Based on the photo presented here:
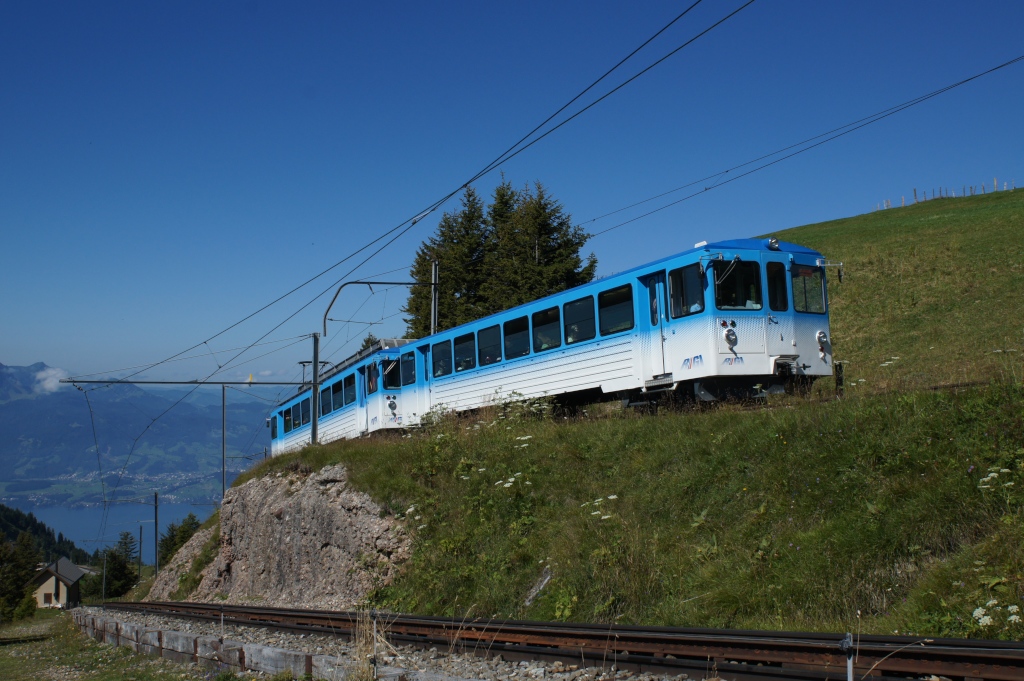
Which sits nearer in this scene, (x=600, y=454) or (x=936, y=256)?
(x=600, y=454)

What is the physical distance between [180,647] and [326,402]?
22837mm

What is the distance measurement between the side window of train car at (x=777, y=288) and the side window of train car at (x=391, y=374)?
14711mm

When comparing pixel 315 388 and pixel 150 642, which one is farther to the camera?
pixel 315 388

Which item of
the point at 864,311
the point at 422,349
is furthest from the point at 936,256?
the point at 422,349

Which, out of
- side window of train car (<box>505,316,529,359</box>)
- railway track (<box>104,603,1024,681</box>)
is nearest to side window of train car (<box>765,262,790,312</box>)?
side window of train car (<box>505,316,529,359</box>)

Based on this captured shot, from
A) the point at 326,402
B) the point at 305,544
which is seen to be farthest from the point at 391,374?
the point at 326,402

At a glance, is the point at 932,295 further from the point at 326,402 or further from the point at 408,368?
the point at 326,402

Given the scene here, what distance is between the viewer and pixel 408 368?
2866 cm

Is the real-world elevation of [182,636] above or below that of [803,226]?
below

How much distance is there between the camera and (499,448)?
59.5 feet

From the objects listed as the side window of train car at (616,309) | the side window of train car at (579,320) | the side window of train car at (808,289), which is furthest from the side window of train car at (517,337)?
the side window of train car at (808,289)

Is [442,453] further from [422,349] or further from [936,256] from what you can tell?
[936,256]

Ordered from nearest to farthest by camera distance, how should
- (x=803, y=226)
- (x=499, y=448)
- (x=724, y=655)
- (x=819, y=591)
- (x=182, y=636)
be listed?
(x=724, y=655)
(x=819, y=591)
(x=182, y=636)
(x=499, y=448)
(x=803, y=226)

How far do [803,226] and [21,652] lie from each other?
74.2 metres
